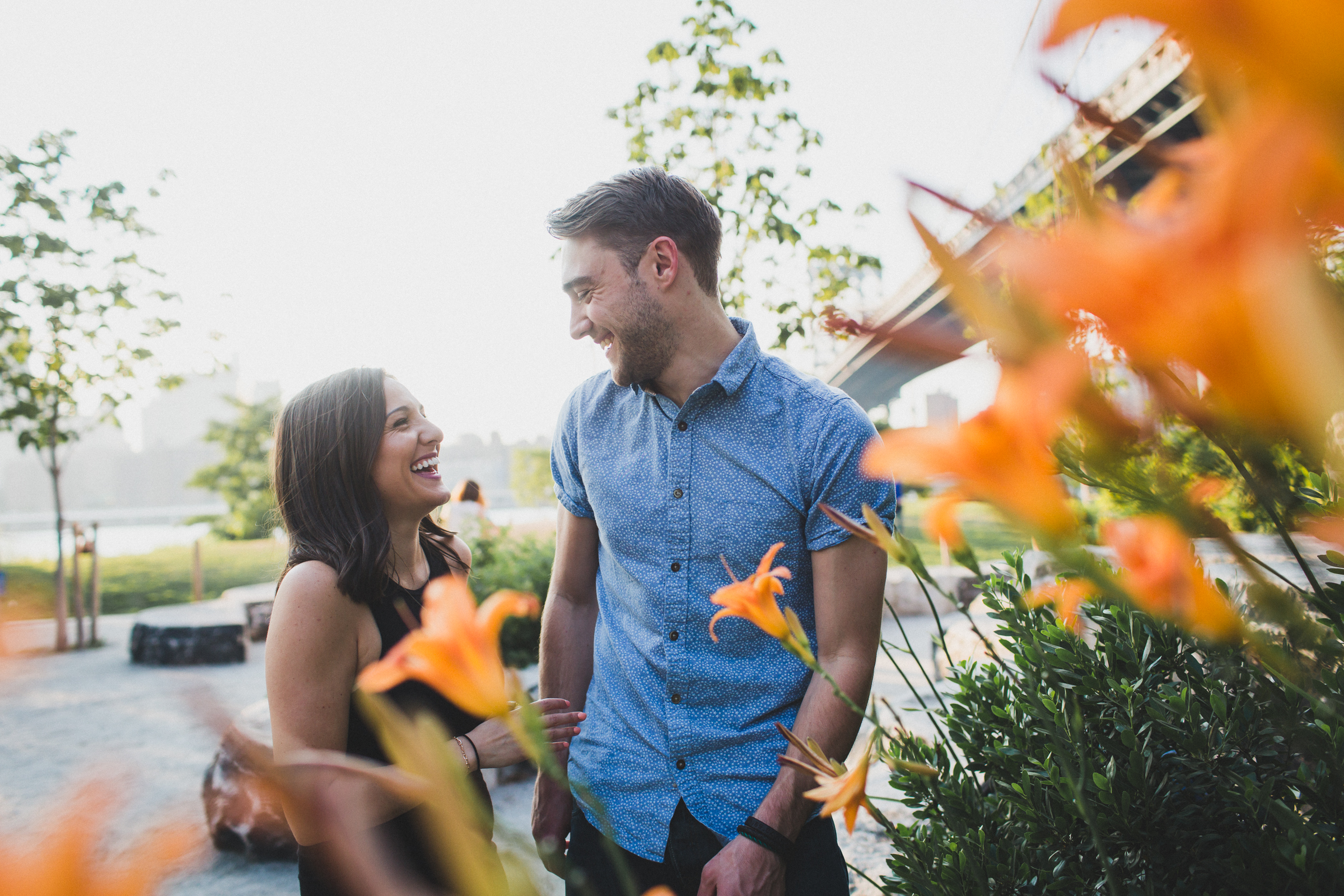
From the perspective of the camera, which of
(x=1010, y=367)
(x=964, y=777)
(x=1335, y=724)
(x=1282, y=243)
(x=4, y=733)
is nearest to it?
(x=1282, y=243)

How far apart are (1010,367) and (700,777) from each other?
1478 millimetres

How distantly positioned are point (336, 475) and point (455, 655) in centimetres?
161

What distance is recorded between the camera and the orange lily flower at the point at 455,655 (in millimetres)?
482

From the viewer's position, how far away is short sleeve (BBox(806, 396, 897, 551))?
156 centimetres

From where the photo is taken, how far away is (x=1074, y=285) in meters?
0.26

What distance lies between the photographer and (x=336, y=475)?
1930mm

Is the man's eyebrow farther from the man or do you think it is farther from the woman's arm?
the woman's arm

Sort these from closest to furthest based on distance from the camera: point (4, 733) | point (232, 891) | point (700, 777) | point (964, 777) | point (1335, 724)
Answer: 1. point (1335, 724)
2. point (964, 777)
3. point (700, 777)
4. point (232, 891)
5. point (4, 733)

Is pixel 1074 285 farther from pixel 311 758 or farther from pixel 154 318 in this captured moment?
pixel 154 318

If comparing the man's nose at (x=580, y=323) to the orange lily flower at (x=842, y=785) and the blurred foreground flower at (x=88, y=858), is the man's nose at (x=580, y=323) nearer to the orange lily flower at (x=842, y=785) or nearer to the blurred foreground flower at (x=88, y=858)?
the orange lily flower at (x=842, y=785)

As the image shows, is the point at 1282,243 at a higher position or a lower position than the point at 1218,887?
higher

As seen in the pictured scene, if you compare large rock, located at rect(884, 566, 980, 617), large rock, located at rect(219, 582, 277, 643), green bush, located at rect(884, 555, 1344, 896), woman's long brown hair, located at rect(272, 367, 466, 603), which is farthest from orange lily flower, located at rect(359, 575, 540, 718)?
large rock, located at rect(219, 582, 277, 643)

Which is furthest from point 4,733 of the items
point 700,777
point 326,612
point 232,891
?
point 700,777

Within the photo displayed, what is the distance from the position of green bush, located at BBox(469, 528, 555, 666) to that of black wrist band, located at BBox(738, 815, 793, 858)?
3.43m
